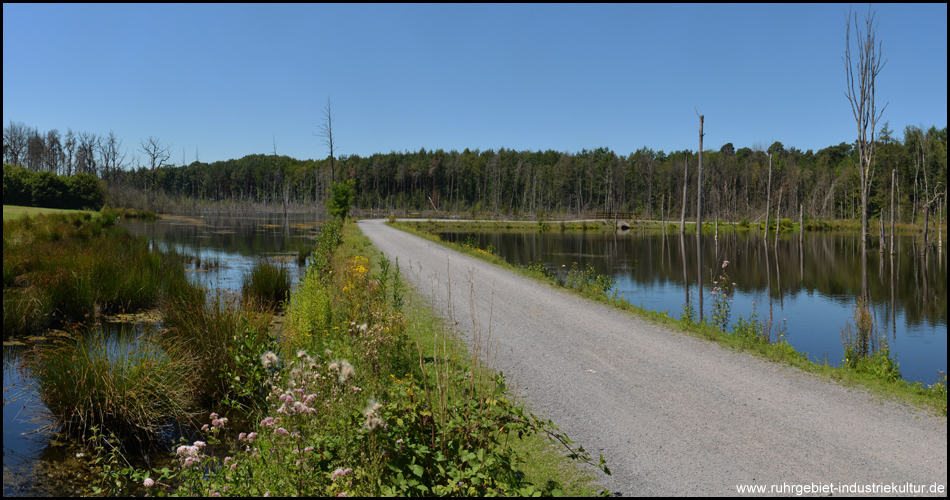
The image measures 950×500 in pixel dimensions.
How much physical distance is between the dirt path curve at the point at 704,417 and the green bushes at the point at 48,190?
61.7 m

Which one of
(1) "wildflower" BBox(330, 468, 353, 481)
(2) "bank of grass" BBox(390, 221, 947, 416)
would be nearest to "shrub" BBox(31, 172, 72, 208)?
(2) "bank of grass" BBox(390, 221, 947, 416)

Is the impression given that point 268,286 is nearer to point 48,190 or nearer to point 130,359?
point 130,359

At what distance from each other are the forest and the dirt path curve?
52.0 metres

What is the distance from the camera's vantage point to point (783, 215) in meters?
73.4

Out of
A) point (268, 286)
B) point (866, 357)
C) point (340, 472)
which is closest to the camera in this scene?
point (340, 472)

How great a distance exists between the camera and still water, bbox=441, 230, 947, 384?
11695 mm

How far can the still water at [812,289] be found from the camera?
38.4 ft

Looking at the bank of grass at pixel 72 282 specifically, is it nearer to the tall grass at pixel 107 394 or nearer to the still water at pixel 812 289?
the tall grass at pixel 107 394

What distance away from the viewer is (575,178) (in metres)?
95.1

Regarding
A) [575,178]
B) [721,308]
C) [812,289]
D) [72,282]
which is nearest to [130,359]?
[72,282]

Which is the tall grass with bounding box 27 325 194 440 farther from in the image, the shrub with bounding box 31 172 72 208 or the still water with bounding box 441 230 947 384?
the shrub with bounding box 31 172 72 208

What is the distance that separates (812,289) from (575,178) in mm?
77440

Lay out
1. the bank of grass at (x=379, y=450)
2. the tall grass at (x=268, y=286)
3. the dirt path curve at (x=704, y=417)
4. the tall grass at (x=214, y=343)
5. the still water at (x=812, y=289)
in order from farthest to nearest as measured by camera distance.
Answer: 1. the tall grass at (x=268, y=286)
2. the still water at (x=812, y=289)
3. the tall grass at (x=214, y=343)
4. the dirt path curve at (x=704, y=417)
5. the bank of grass at (x=379, y=450)

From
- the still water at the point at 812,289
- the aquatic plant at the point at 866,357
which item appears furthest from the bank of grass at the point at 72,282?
the still water at the point at 812,289
